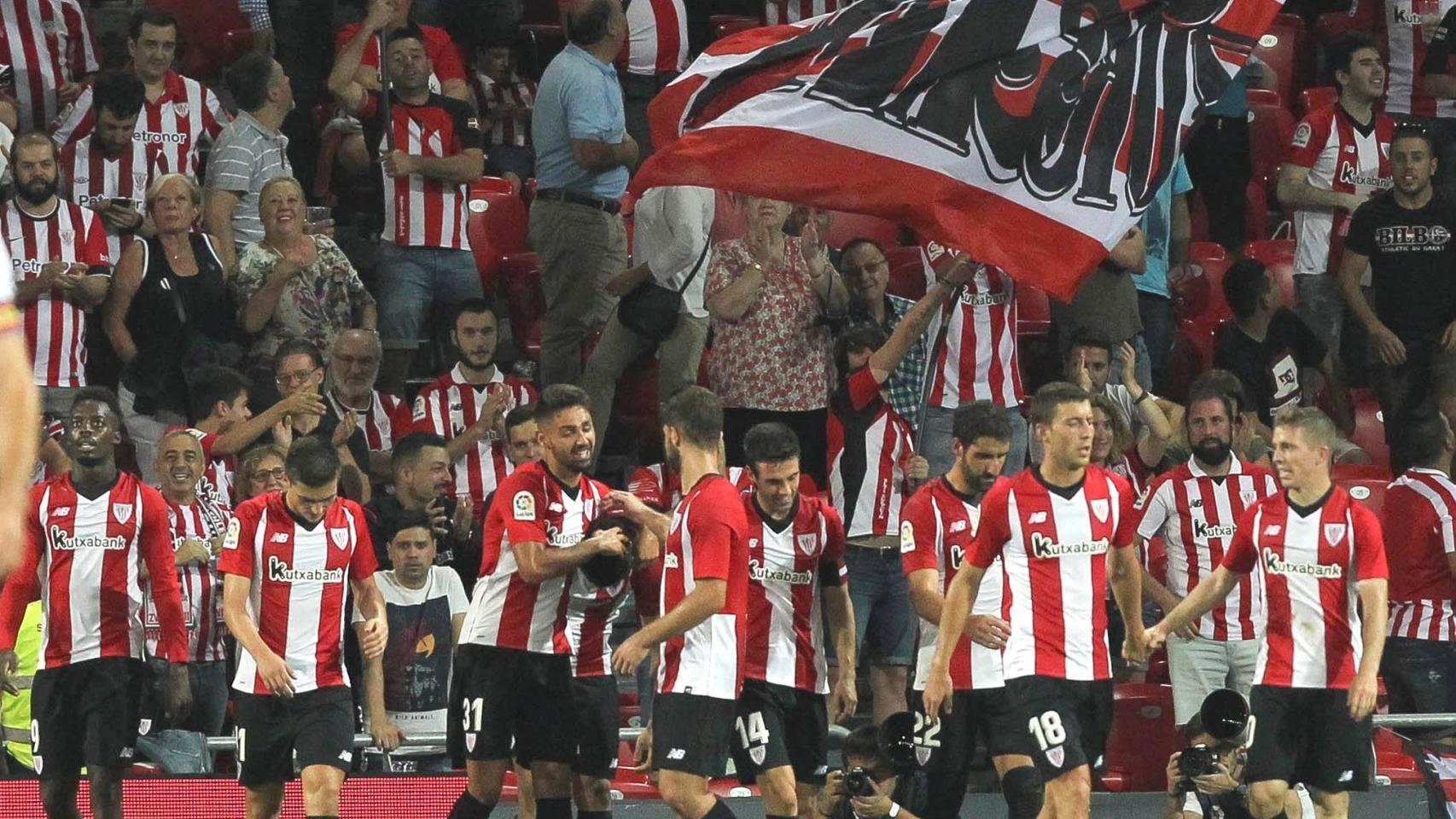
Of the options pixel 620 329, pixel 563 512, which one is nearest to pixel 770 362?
pixel 620 329

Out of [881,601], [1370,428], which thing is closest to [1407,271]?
[1370,428]

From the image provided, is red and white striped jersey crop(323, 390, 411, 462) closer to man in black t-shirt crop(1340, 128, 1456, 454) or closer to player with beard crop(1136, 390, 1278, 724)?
player with beard crop(1136, 390, 1278, 724)

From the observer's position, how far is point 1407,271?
41.7ft

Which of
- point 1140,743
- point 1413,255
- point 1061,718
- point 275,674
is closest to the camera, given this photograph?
point 1061,718

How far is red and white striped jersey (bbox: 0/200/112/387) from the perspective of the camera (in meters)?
10.9

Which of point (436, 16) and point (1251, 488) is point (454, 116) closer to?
point (436, 16)

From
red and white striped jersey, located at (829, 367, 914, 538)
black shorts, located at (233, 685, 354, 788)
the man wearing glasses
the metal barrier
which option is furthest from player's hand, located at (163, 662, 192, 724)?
red and white striped jersey, located at (829, 367, 914, 538)

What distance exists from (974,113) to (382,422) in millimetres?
3726

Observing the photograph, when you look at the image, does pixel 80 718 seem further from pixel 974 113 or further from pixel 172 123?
pixel 974 113

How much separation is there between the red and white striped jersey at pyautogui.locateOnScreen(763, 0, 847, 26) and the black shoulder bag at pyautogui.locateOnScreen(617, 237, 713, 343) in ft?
10.8

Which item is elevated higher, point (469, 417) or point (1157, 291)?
point (1157, 291)

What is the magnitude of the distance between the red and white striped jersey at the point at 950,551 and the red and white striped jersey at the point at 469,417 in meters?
2.85

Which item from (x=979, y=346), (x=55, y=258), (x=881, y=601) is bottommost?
(x=881, y=601)

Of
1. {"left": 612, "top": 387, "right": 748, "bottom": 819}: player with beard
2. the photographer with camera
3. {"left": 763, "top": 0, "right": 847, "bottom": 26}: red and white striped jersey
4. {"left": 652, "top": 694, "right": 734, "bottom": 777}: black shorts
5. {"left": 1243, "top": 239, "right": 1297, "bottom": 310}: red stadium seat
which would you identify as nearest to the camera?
{"left": 612, "top": 387, "right": 748, "bottom": 819}: player with beard
